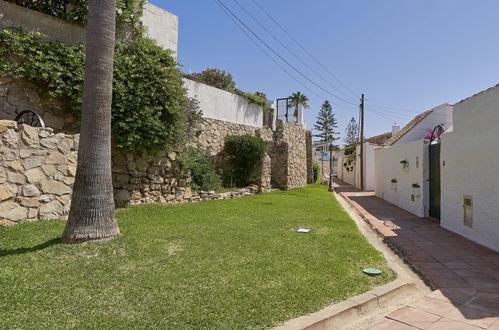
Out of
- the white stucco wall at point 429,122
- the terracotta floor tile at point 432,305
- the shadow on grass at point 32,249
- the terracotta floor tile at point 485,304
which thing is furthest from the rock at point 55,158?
the white stucco wall at point 429,122

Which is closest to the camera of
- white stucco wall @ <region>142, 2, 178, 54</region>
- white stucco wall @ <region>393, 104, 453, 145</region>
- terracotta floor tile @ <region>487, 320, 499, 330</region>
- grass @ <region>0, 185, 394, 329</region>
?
grass @ <region>0, 185, 394, 329</region>

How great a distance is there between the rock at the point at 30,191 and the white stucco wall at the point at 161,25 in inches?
250

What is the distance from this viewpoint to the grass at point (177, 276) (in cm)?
279

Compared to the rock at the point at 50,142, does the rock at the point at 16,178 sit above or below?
below

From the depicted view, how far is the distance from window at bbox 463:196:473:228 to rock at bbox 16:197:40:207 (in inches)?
349

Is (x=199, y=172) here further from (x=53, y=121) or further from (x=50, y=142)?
(x=50, y=142)

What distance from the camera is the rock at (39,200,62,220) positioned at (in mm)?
6121

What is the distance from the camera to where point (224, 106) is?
1416 cm

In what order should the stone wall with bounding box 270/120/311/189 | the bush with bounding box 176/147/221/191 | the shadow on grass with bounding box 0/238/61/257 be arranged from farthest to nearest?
the stone wall with bounding box 270/120/311/189 < the bush with bounding box 176/147/221/191 < the shadow on grass with bounding box 0/238/61/257

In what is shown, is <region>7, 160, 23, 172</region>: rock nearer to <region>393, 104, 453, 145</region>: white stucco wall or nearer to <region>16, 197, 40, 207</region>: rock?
<region>16, 197, 40, 207</region>: rock

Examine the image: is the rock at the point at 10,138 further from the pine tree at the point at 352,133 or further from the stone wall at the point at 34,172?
the pine tree at the point at 352,133

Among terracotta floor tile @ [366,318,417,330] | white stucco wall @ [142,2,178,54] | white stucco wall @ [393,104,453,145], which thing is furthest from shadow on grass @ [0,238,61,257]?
white stucco wall @ [393,104,453,145]

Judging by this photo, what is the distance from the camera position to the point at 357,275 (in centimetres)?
404

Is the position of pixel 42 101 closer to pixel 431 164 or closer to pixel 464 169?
pixel 464 169
